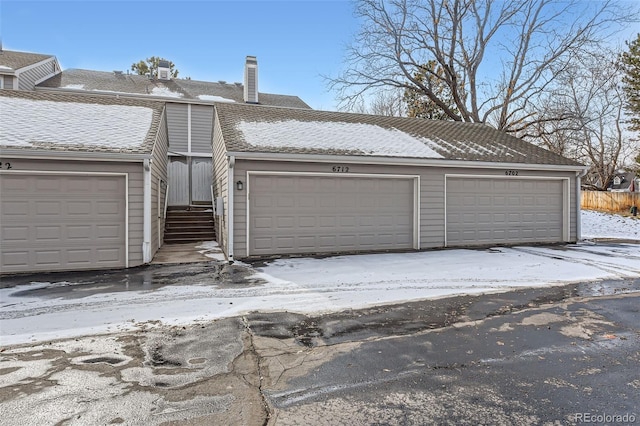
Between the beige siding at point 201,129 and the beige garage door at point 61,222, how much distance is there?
9.63 meters

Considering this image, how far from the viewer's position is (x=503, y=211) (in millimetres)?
11445

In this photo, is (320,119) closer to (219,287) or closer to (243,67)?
(219,287)

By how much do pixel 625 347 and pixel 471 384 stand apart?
200cm

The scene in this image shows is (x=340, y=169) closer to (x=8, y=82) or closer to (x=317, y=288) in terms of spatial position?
(x=317, y=288)

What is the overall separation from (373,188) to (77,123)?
7.45 metres

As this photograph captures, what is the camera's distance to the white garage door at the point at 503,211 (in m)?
11.0

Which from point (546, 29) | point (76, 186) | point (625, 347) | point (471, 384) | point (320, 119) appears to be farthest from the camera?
point (546, 29)

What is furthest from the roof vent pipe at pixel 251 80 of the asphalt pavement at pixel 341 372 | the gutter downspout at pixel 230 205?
the asphalt pavement at pixel 341 372

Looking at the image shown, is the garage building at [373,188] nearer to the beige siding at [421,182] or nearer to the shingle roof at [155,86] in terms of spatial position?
the beige siding at [421,182]

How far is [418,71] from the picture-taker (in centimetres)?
2230

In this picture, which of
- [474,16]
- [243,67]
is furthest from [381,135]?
[474,16]

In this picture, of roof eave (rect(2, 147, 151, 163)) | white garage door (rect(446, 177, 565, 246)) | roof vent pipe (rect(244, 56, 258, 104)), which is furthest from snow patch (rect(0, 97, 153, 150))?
roof vent pipe (rect(244, 56, 258, 104))

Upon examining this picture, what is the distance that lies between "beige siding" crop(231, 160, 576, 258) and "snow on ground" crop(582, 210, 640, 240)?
536 centimetres

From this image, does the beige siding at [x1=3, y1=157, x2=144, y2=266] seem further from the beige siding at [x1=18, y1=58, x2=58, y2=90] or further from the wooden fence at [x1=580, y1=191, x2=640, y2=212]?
the wooden fence at [x1=580, y1=191, x2=640, y2=212]
